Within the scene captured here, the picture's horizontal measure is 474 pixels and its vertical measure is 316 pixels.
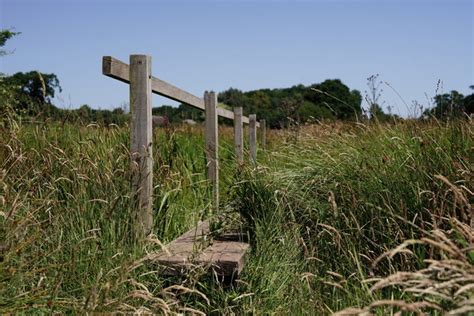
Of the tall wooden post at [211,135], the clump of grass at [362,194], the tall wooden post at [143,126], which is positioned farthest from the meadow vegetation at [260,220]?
the tall wooden post at [211,135]

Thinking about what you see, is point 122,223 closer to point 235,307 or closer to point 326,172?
point 235,307

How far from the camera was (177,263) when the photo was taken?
363 cm

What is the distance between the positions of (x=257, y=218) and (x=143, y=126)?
1055 millimetres

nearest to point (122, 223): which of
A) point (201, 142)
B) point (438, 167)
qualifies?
point (438, 167)

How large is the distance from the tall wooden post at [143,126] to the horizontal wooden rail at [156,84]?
0.08 metres

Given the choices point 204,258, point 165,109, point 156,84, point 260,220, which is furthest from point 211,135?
point 204,258

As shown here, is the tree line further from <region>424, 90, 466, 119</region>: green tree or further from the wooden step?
the wooden step

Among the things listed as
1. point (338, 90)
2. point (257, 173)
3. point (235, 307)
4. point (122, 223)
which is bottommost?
point (235, 307)

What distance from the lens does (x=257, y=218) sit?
4352 mm

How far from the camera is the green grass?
305cm

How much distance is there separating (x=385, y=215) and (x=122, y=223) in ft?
6.23

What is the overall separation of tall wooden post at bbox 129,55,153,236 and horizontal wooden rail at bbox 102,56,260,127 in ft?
0.26

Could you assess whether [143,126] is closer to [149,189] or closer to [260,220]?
[149,189]

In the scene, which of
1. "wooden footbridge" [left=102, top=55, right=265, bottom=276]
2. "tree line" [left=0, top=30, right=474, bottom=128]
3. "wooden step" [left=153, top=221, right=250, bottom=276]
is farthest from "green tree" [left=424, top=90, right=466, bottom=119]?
"wooden step" [left=153, top=221, right=250, bottom=276]
